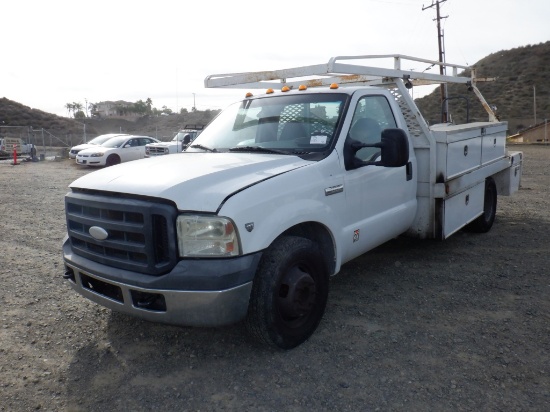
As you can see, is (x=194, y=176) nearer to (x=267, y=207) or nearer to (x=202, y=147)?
(x=267, y=207)

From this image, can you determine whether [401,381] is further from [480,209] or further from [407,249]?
[480,209]

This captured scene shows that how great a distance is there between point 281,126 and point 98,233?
72.5 inches

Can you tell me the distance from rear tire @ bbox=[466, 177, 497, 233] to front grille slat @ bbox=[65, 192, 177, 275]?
5060mm

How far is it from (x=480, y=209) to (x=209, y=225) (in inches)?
179

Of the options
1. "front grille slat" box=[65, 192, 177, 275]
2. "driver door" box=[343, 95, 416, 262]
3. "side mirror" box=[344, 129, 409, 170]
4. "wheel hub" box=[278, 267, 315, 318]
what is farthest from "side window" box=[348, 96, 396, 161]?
"front grille slat" box=[65, 192, 177, 275]

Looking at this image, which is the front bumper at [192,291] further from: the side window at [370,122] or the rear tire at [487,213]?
the rear tire at [487,213]

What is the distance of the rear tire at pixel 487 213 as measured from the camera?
6742 millimetres

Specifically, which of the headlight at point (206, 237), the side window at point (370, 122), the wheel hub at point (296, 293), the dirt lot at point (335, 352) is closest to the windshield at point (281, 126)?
the side window at point (370, 122)

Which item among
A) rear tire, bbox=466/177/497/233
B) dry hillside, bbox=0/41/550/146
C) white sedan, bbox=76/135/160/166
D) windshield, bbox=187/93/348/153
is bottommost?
rear tire, bbox=466/177/497/233

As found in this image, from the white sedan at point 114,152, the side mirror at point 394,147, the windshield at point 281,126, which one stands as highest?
the windshield at point 281,126

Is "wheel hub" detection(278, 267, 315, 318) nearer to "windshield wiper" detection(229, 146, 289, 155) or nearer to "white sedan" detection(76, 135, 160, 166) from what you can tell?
"windshield wiper" detection(229, 146, 289, 155)

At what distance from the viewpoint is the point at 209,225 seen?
117 inches

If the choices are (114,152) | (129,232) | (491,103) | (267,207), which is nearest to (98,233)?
(129,232)

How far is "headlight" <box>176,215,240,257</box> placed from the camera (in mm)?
2947
